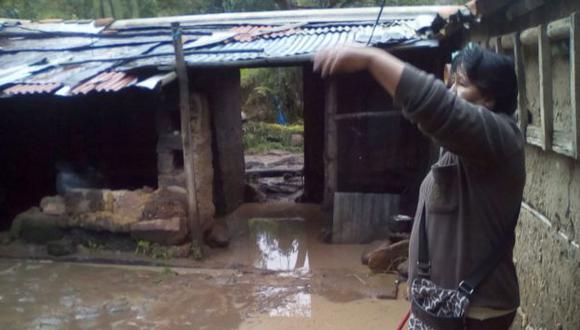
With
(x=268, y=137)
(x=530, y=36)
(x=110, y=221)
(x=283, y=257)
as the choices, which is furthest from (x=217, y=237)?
(x=268, y=137)

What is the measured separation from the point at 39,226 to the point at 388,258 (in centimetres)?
466

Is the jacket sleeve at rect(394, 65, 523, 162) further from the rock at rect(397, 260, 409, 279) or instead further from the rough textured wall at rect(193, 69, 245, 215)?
the rough textured wall at rect(193, 69, 245, 215)

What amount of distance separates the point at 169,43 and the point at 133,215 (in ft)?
8.76

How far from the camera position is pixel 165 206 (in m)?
7.36

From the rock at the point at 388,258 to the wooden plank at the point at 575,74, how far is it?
4.00m

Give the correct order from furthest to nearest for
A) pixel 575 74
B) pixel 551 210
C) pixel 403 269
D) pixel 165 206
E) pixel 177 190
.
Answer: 1. pixel 177 190
2. pixel 165 206
3. pixel 403 269
4. pixel 551 210
5. pixel 575 74

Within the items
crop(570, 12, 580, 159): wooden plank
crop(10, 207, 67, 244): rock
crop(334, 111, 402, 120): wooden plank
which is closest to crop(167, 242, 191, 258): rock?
crop(10, 207, 67, 244): rock

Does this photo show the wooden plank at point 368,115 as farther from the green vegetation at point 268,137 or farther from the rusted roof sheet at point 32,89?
the green vegetation at point 268,137

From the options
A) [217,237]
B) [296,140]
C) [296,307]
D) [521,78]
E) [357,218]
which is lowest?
[296,307]

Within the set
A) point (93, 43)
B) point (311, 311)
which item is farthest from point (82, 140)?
point (311, 311)

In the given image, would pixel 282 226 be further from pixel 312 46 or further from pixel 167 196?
pixel 312 46

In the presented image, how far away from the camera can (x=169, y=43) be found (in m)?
8.44

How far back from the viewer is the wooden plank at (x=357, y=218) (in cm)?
781

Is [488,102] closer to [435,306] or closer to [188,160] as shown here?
[435,306]
